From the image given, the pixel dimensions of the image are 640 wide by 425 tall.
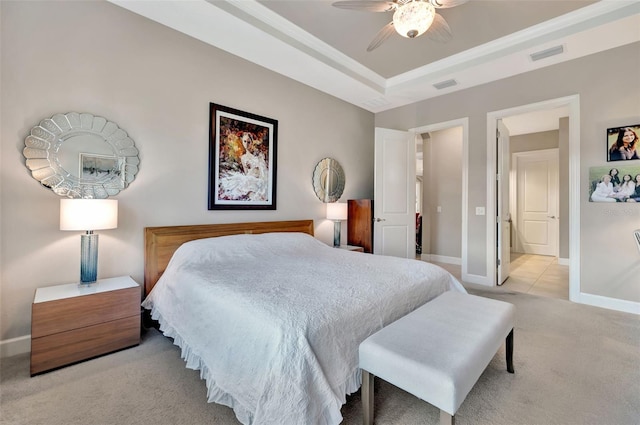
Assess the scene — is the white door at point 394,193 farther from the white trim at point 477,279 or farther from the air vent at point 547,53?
the air vent at point 547,53

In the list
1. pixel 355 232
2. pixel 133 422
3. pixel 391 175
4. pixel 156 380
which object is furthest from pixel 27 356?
pixel 391 175

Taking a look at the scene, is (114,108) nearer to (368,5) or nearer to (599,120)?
(368,5)

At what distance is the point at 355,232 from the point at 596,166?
2.97 m

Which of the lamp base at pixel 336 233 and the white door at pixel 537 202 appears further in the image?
the white door at pixel 537 202

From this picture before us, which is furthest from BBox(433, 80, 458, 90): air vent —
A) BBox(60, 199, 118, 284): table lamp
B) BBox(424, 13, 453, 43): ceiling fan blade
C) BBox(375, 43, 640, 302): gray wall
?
BBox(60, 199, 118, 284): table lamp

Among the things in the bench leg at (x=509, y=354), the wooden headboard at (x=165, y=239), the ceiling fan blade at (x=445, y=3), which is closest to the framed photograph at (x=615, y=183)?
the bench leg at (x=509, y=354)

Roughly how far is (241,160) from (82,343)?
213 centimetres

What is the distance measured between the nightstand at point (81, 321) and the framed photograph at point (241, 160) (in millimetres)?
1189

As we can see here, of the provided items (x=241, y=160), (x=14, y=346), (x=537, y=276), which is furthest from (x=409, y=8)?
(x=537, y=276)

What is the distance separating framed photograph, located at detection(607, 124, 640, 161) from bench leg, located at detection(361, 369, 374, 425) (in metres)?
3.63

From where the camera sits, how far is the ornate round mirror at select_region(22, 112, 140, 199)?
81.3 inches

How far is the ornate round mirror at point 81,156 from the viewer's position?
2.06 metres

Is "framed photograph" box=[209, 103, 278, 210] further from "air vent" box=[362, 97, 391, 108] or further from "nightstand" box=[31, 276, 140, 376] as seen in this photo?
"air vent" box=[362, 97, 391, 108]

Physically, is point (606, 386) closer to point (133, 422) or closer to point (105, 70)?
point (133, 422)
